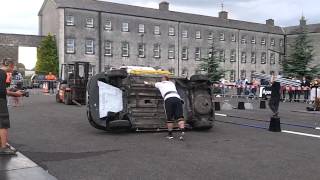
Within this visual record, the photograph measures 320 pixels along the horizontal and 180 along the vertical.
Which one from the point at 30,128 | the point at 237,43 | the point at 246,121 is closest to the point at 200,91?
the point at 246,121

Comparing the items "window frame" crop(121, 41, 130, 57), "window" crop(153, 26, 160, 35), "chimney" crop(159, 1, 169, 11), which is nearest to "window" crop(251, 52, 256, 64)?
"chimney" crop(159, 1, 169, 11)

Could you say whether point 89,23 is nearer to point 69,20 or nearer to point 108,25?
point 69,20

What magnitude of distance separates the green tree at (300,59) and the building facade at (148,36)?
1286 cm

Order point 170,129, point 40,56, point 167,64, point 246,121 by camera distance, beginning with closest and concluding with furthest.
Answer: point 170,129 → point 246,121 → point 40,56 → point 167,64

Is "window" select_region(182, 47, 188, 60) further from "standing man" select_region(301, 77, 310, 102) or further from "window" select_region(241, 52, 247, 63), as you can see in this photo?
"standing man" select_region(301, 77, 310, 102)

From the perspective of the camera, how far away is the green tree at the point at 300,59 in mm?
41938

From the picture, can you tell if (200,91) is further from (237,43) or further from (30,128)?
(237,43)

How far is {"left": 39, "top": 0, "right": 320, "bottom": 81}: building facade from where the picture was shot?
203 feet

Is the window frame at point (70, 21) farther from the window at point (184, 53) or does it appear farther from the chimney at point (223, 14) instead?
the chimney at point (223, 14)

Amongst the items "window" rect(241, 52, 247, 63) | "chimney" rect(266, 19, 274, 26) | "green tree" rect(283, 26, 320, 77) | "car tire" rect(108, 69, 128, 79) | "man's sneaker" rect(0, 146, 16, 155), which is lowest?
"man's sneaker" rect(0, 146, 16, 155)

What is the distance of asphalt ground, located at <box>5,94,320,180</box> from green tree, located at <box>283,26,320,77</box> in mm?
27907

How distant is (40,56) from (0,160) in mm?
55801

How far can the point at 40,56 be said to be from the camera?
207 feet

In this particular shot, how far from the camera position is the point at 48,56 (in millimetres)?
62000
